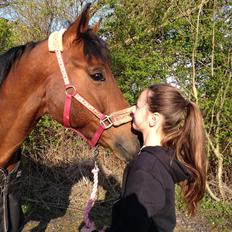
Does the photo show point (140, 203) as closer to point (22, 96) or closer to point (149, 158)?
point (149, 158)

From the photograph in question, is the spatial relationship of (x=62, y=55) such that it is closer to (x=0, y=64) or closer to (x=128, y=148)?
(x=0, y=64)

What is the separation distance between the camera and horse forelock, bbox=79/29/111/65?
246 centimetres

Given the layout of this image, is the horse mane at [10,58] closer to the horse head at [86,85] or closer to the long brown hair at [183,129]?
the horse head at [86,85]

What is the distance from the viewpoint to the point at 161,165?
1.82 m

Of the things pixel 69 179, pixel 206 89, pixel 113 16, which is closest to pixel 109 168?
pixel 69 179

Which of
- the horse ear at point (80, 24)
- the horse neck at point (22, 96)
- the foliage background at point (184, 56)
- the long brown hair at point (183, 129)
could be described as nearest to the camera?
the long brown hair at point (183, 129)

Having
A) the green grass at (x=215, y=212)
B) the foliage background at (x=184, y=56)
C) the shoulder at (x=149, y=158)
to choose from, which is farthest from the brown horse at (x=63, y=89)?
the green grass at (x=215, y=212)

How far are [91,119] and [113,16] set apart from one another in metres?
4.59

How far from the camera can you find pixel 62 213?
511 cm

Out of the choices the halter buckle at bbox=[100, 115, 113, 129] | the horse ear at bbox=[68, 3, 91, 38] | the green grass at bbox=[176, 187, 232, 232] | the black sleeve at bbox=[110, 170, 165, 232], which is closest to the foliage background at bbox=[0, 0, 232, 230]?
the green grass at bbox=[176, 187, 232, 232]

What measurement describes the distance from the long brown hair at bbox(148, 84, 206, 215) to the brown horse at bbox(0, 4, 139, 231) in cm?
46

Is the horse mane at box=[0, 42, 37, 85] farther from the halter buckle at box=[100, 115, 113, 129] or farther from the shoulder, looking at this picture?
the shoulder

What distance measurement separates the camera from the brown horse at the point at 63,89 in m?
2.46

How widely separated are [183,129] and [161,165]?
0.33 m
